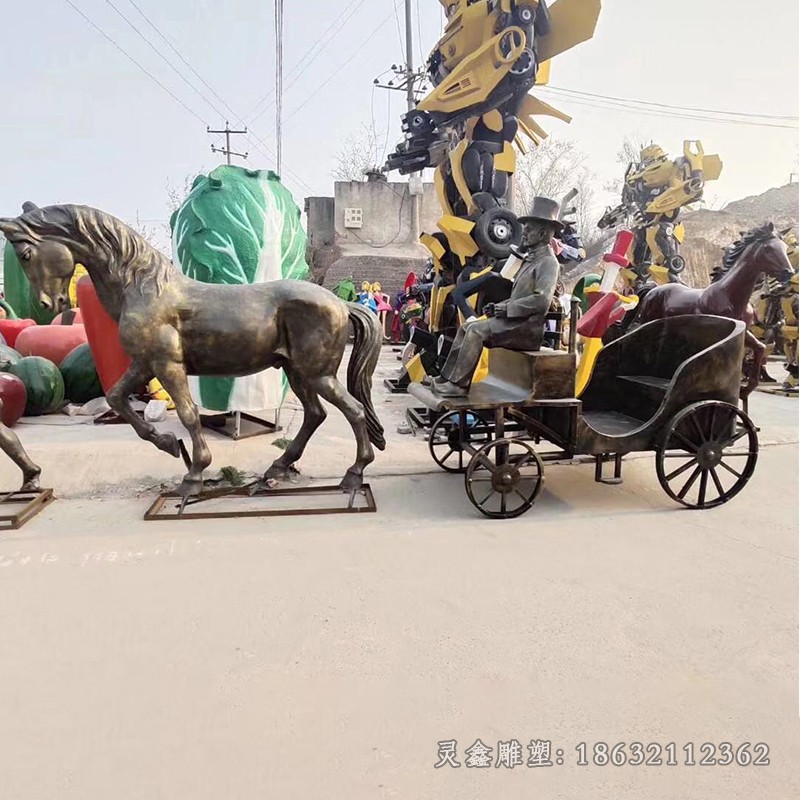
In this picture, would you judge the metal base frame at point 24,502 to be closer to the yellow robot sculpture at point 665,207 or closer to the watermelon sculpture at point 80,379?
the watermelon sculpture at point 80,379

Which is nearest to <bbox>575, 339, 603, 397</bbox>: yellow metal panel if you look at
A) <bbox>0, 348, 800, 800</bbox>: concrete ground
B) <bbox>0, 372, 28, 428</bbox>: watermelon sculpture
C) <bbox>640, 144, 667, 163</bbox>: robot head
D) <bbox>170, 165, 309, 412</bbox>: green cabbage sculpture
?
<bbox>0, 348, 800, 800</bbox>: concrete ground

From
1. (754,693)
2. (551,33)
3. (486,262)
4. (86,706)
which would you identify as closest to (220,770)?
(86,706)

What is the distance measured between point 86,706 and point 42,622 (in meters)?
0.78

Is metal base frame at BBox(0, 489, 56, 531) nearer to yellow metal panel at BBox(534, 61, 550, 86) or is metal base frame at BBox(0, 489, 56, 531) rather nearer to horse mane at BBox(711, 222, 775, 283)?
yellow metal panel at BBox(534, 61, 550, 86)

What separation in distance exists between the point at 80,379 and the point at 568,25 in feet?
24.4

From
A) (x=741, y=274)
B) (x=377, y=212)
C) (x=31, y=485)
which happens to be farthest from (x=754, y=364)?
(x=377, y=212)

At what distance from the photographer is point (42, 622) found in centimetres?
294

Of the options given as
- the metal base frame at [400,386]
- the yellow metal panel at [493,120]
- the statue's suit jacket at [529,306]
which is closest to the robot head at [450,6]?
the yellow metal panel at [493,120]

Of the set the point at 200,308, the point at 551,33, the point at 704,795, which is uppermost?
the point at 551,33

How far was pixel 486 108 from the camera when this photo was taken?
7.79 m

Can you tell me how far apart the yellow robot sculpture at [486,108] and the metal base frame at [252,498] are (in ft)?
12.8

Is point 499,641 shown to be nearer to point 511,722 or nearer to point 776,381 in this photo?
point 511,722

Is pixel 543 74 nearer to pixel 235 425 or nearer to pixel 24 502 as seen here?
pixel 235 425

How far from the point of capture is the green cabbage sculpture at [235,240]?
5.80m
